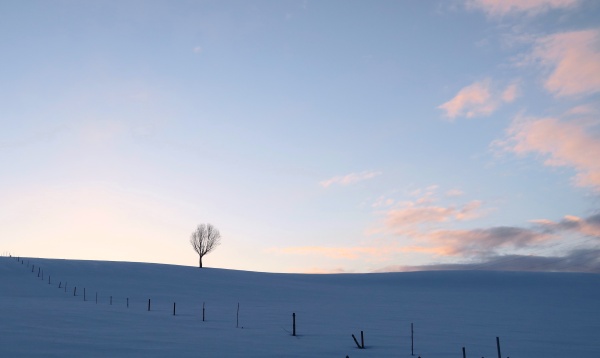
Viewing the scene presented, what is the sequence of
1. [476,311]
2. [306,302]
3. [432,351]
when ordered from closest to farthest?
1. [432,351]
2. [476,311]
3. [306,302]

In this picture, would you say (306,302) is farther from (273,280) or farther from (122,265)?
(122,265)

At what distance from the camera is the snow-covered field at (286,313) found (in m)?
23.3

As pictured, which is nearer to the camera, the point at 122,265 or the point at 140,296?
the point at 140,296

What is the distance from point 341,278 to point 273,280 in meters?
13.3

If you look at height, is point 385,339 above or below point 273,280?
below

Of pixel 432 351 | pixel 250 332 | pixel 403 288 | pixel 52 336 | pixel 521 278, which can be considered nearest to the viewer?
pixel 52 336

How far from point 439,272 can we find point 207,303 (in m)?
47.1

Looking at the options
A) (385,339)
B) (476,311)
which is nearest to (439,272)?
(476,311)

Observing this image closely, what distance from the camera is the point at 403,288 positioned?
227 feet

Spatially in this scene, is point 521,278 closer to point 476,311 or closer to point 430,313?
point 476,311

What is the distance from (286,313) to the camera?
40.8m

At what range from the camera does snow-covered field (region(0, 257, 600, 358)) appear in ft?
76.5

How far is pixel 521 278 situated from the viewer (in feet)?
247

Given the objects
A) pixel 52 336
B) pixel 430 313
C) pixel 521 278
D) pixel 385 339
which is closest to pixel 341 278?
pixel 521 278
